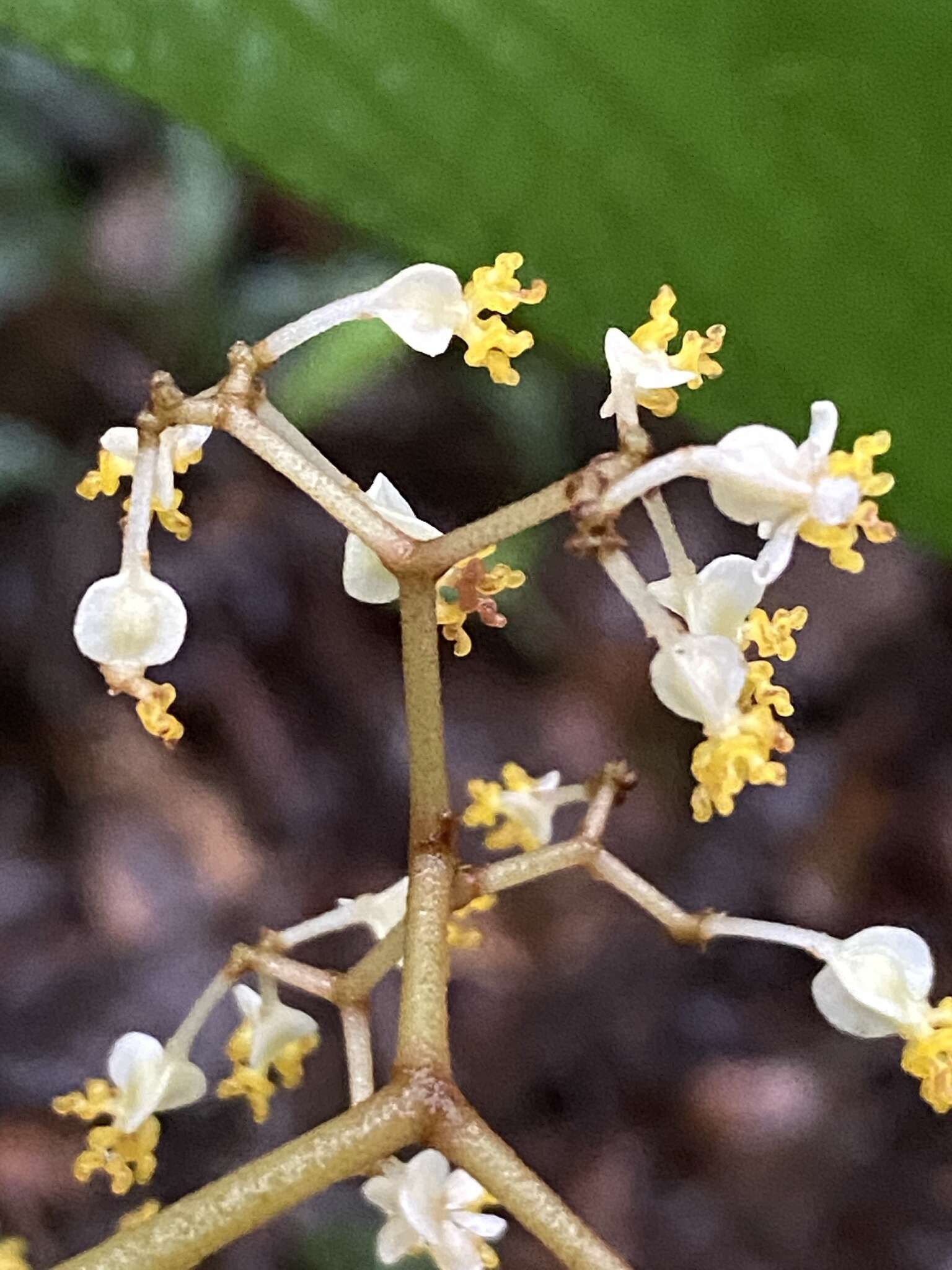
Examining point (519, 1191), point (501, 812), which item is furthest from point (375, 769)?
point (519, 1191)

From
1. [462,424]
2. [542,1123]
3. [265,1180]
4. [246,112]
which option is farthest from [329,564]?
[265,1180]

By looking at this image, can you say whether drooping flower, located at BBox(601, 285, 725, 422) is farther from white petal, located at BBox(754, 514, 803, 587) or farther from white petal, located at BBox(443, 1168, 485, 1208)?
white petal, located at BBox(443, 1168, 485, 1208)

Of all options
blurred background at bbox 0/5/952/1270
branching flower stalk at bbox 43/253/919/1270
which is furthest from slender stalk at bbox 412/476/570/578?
blurred background at bbox 0/5/952/1270

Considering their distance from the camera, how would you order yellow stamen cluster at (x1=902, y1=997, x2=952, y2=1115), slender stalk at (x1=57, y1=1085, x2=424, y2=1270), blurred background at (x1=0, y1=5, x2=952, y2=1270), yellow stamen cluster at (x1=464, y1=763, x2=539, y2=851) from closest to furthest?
slender stalk at (x1=57, y1=1085, x2=424, y2=1270)
yellow stamen cluster at (x1=902, y1=997, x2=952, y2=1115)
yellow stamen cluster at (x1=464, y1=763, x2=539, y2=851)
blurred background at (x1=0, y1=5, x2=952, y2=1270)

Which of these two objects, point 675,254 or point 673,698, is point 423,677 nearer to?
point 673,698

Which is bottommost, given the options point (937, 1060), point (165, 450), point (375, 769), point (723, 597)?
point (937, 1060)

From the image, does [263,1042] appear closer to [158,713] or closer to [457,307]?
[158,713]

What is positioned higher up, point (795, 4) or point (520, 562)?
point (520, 562)
